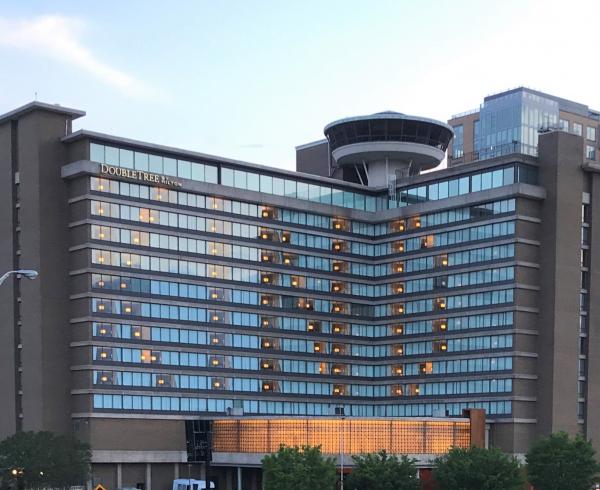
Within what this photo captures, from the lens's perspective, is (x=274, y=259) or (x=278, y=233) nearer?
(x=274, y=259)

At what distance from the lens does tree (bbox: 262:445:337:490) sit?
398ft

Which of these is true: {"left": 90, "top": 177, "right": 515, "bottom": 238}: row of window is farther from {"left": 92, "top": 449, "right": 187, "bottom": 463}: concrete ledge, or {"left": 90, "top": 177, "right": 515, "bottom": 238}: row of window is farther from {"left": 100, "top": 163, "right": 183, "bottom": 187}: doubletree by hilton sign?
{"left": 92, "top": 449, "right": 187, "bottom": 463}: concrete ledge

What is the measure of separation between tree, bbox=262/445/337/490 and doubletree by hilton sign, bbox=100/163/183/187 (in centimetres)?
4359

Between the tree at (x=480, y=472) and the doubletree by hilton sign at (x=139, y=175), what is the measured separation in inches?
2041

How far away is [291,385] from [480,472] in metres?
46.2

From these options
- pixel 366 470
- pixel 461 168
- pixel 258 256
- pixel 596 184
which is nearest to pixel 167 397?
pixel 258 256

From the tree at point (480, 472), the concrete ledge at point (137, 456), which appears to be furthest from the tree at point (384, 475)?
the concrete ledge at point (137, 456)

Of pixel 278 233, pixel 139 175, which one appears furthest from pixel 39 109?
pixel 278 233

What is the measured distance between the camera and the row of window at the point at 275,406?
148m

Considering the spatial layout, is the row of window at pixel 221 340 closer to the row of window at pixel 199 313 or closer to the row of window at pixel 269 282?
the row of window at pixel 199 313

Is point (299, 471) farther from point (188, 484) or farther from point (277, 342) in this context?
point (277, 342)

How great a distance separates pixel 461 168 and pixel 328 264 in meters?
24.3

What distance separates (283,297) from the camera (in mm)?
167125

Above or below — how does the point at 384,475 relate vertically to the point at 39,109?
below
